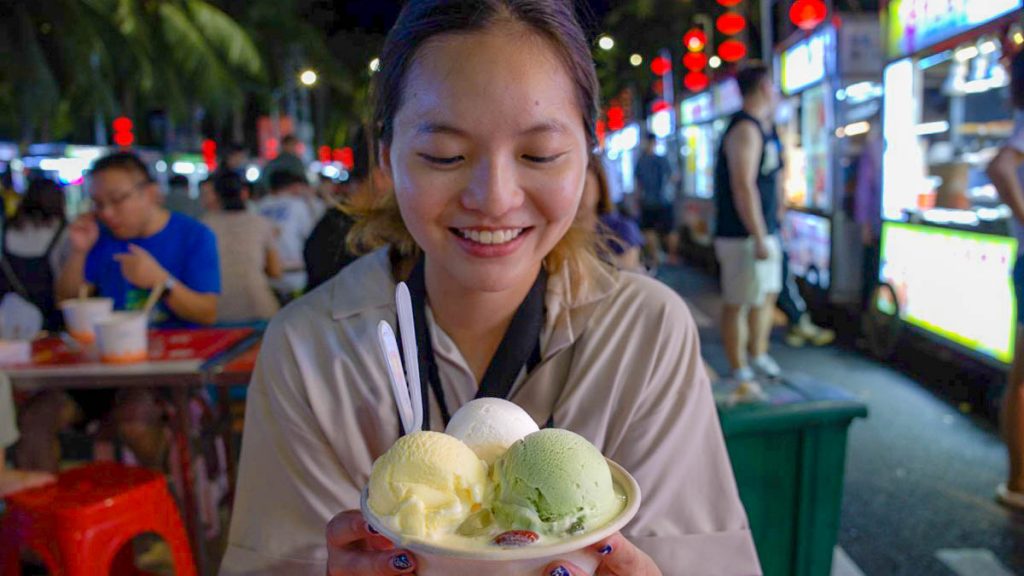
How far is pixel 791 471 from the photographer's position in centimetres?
274

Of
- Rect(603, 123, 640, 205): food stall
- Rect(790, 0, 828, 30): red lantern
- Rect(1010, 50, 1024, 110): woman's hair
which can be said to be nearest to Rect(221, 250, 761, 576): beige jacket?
Rect(1010, 50, 1024, 110): woman's hair

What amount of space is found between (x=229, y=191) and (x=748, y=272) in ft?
12.8

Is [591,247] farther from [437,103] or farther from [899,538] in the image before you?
[899,538]

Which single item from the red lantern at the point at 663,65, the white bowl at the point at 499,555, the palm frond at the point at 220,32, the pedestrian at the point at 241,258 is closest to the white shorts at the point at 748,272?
the pedestrian at the point at 241,258

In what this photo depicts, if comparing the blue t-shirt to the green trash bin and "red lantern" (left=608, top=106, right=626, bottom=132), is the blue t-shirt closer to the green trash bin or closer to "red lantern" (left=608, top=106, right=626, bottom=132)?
the green trash bin

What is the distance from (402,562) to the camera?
99 centimetres

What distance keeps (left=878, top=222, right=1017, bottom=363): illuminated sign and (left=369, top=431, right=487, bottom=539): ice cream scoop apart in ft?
15.1

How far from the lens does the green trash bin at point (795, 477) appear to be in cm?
270

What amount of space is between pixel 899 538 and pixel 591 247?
112 inches

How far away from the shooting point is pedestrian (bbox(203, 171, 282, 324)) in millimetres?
5180

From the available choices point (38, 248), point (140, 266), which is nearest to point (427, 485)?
point (140, 266)

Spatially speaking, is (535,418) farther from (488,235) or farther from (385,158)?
(385,158)

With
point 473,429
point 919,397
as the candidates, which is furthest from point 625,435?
point 919,397

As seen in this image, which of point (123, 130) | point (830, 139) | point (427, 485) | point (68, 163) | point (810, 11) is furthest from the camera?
point (123, 130)
